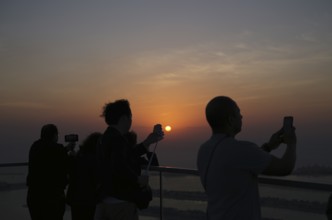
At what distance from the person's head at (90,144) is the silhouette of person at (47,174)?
0.83 feet

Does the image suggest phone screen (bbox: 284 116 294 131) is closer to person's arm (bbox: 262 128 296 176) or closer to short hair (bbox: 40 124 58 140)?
person's arm (bbox: 262 128 296 176)

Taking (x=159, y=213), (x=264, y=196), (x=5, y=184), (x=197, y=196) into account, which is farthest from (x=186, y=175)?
(x=5, y=184)

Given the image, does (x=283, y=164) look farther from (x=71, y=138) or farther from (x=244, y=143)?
(x=71, y=138)

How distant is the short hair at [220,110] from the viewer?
8.92ft

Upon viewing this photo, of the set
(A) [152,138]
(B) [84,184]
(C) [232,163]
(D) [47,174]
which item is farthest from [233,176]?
(D) [47,174]

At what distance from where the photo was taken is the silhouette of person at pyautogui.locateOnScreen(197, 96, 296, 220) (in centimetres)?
253

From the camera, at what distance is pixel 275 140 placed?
2.84 metres

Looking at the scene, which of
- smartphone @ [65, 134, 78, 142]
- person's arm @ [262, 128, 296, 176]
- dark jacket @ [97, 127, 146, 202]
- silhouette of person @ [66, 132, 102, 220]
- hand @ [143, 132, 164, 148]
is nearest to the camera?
person's arm @ [262, 128, 296, 176]

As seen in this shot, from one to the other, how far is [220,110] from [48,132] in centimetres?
319

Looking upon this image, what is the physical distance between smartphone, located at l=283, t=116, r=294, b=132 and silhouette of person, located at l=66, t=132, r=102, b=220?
122 inches

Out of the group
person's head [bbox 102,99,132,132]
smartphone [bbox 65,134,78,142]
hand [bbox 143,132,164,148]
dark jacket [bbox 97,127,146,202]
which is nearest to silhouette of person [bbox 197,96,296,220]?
dark jacket [bbox 97,127,146,202]

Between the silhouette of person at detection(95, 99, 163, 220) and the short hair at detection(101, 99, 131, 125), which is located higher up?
the short hair at detection(101, 99, 131, 125)

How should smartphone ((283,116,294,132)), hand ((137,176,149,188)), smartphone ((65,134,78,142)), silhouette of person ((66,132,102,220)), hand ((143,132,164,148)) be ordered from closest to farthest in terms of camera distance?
smartphone ((283,116,294,132)) < hand ((137,176,149,188)) < hand ((143,132,164,148)) < silhouette of person ((66,132,102,220)) < smartphone ((65,134,78,142))

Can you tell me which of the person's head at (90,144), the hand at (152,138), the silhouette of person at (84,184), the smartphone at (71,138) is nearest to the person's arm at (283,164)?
the hand at (152,138)
